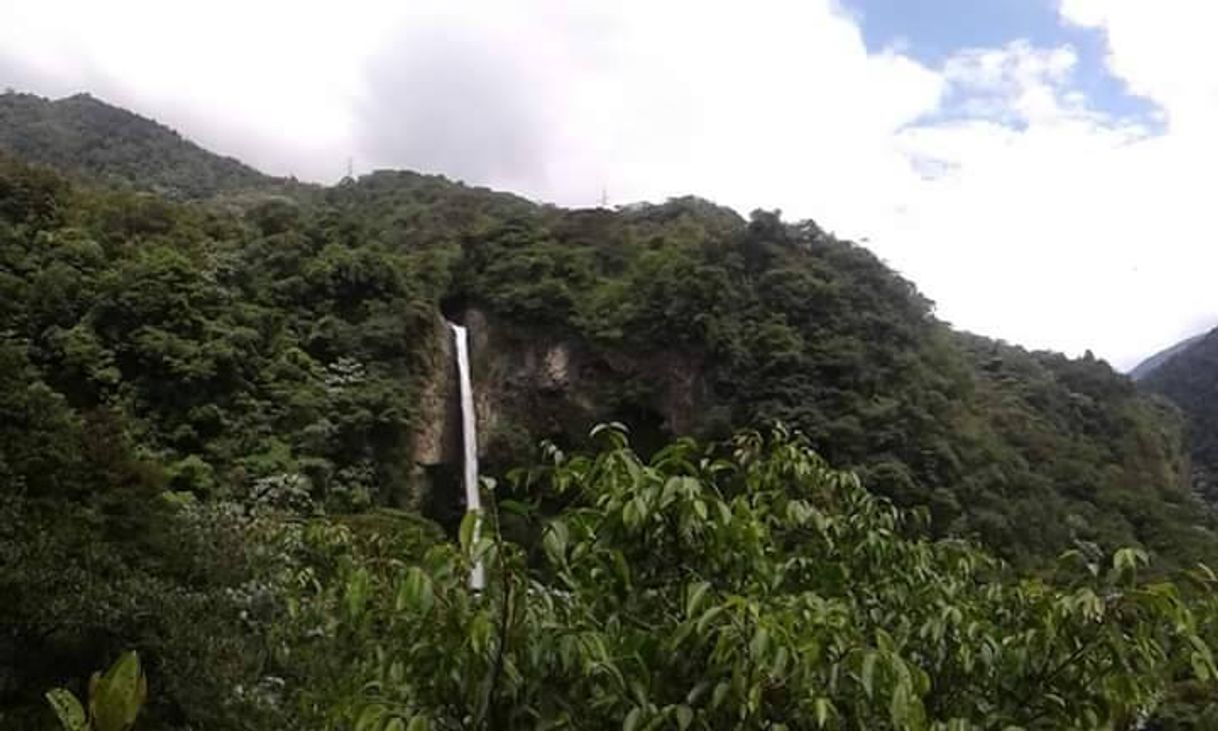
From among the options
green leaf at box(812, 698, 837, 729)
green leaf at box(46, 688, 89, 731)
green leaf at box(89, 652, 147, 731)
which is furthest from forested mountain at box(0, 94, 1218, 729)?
green leaf at box(89, 652, 147, 731)

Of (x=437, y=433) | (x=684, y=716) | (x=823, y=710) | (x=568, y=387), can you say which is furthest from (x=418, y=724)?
(x=568, y=387)

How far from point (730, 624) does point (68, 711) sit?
3.32 ft

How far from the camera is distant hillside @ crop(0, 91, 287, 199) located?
46.8 m

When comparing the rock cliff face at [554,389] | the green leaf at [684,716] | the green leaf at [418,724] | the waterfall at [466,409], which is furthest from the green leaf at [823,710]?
the rock cliff face at [554,389]

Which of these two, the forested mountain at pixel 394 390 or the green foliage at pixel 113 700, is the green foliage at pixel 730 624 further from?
the forested mountain at pixel 394 390

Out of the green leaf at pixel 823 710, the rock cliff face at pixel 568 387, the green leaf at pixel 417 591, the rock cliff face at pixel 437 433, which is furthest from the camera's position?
the rock cliff face at pixel 568 387

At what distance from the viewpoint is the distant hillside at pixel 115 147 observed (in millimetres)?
46781

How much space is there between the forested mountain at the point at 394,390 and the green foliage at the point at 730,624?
6.39 meters

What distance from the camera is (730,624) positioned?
178cm

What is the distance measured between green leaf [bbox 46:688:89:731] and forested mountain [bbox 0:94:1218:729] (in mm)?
7081

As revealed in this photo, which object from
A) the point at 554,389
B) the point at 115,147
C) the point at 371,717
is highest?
the point at 115,147

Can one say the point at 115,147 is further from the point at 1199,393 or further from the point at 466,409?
the point at 1199,393

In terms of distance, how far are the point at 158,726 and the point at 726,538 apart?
6971 millimetres

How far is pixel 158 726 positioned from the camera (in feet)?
25.1
